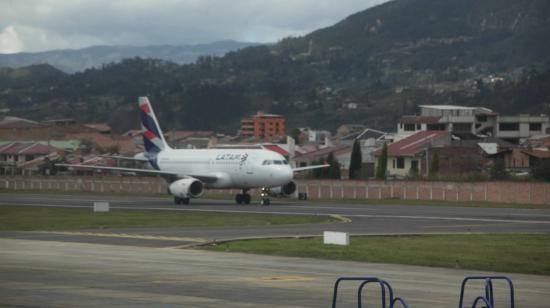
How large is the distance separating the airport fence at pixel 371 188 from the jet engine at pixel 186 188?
15.6 metres

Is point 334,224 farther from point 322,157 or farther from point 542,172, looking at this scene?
point 322,157

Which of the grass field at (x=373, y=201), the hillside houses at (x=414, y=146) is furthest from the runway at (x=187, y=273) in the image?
the hillside houses at (x=414, y=146)

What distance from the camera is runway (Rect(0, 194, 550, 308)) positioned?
2852 cm

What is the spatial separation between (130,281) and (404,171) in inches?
4073

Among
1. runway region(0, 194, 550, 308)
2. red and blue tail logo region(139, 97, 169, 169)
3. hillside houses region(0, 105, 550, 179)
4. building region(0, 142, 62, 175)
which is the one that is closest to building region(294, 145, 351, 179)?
hillside houses region(0, 105, 550, 179)

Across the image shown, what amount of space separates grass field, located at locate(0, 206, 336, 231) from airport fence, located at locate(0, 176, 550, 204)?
27313mm

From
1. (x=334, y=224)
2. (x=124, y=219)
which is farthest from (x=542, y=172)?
(x=124, y=219)

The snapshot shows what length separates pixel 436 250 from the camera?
42219 millimetres

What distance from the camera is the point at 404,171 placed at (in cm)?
13375

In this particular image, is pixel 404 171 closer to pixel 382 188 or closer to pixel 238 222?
pixel 382 188

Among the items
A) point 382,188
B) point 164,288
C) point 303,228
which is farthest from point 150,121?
point 164,288

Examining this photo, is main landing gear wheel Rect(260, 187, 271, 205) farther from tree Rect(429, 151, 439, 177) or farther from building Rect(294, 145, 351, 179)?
building Rect(294, 145, 351, 179)

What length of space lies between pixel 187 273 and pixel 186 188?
4908 centimetres

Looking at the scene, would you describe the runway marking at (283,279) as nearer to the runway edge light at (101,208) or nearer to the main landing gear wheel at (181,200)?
the runway edge light at (101,208)
